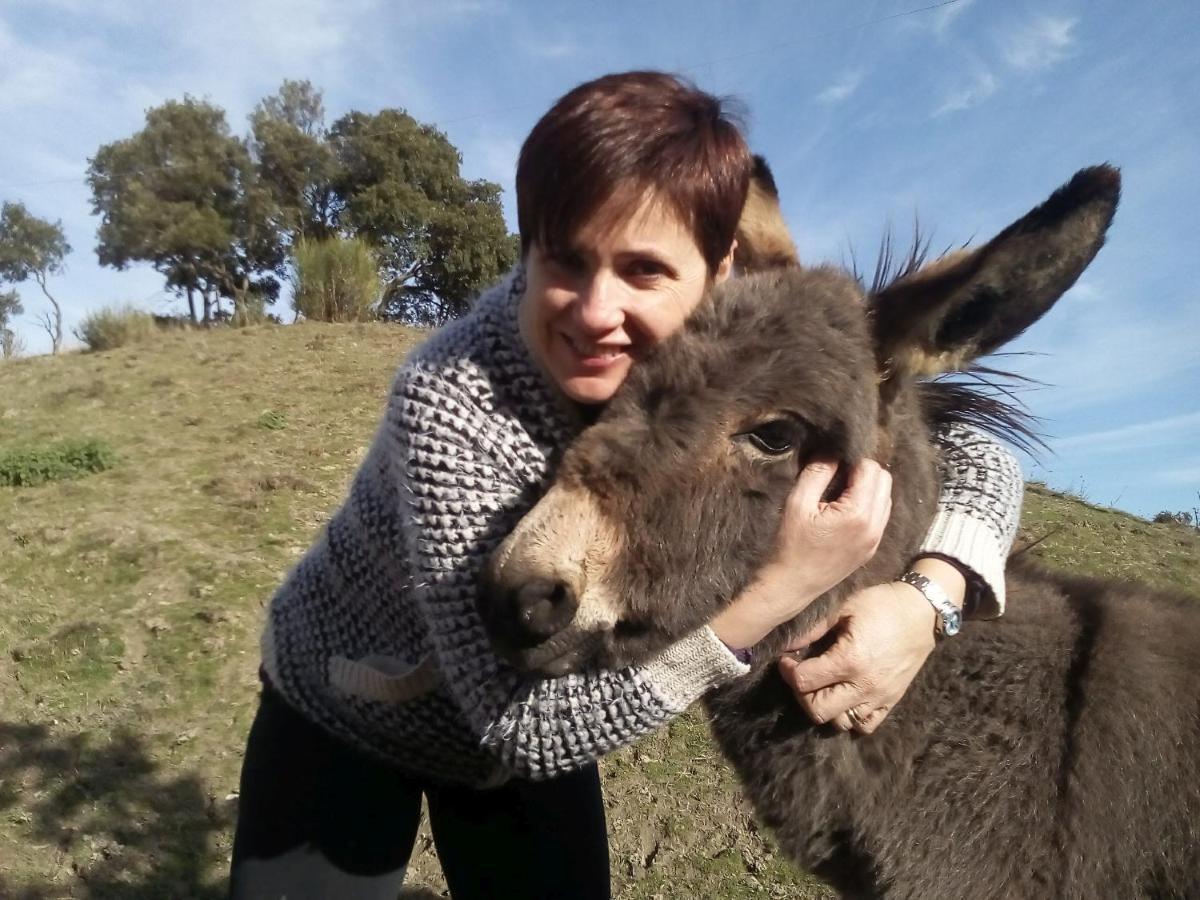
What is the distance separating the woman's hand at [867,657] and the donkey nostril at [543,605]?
2.71ft

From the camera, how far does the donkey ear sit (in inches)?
80.9

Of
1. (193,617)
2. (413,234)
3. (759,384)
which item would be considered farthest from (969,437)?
(413,234)

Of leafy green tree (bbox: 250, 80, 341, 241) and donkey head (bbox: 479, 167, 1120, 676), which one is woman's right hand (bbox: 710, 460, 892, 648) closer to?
donkey head (bbox: 479, 167, 1120, 676)

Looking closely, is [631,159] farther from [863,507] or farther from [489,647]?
[489,647]

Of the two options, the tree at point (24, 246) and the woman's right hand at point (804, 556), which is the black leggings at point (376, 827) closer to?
the woman's right hand at point (804, 556)

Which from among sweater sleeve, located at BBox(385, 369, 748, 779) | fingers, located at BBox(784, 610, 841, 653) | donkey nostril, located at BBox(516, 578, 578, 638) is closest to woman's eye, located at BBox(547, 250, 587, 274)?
sweater sleeve, located at BBox(385, 369, 748, 779)

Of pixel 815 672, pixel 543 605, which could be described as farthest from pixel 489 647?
pixel 815 672

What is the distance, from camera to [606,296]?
212cm

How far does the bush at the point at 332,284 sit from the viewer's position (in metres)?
16.1

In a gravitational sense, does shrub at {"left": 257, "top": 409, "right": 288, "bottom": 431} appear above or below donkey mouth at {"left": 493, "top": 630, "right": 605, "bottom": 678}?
above

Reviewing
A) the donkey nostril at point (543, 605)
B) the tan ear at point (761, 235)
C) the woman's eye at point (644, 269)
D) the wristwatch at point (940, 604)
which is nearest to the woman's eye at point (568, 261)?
the woman's eye at point (644, 269)

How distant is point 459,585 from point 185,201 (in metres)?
28.4

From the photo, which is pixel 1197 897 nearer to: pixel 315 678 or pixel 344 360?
pixel 315 678

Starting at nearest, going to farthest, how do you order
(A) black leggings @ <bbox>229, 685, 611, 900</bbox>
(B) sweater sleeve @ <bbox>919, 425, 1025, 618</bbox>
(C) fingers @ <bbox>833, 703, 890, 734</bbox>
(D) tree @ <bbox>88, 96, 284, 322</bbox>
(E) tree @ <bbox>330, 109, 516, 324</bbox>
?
1. (C) fingers @ <bbox>833, 703, 890, 734</bbox>
2. (B) sweater sleeve @ <bbox>919, 425, 1025, 618</bbox>
3. (A) black leggings @ <bbox>229, 685, 611, 900</bbox>
4. (E) tree @ <bbox>330, 109, 516, 324</bbox>
5. (D) tree @ <bbox>88, 96, 284, 322</bbox>
